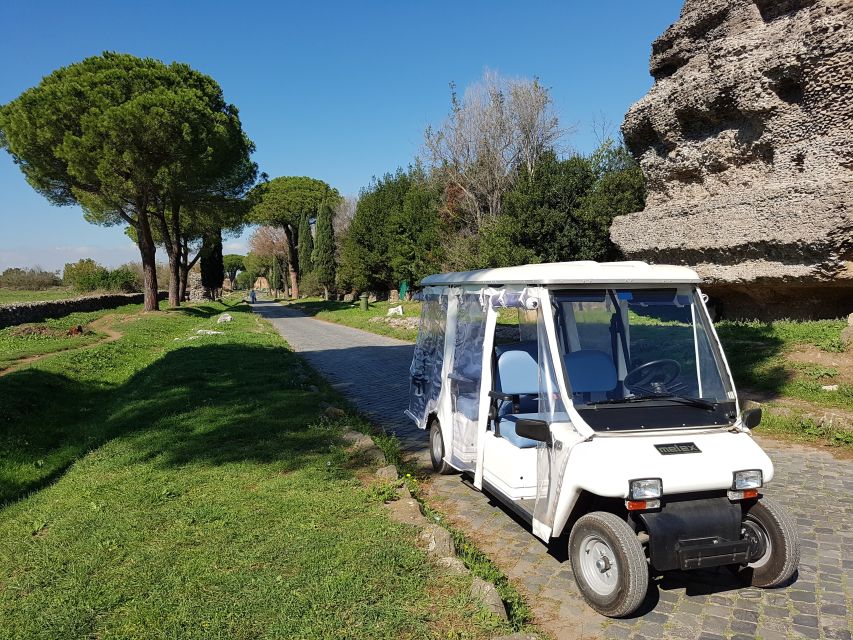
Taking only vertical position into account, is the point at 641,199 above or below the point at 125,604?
above

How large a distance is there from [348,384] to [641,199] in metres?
14.0

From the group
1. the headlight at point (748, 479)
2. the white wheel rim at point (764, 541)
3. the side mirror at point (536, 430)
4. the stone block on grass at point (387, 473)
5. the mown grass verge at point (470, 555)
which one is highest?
the side mirror at point (536, 430)

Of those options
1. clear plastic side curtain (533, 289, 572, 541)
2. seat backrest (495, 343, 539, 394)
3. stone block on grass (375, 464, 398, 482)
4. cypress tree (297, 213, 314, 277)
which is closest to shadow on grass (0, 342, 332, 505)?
stone block on grass (375, 464, 398, 482)

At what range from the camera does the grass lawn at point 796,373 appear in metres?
7.25

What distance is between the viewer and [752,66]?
1120 centimetres

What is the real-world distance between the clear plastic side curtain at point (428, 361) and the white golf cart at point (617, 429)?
35.6 inches

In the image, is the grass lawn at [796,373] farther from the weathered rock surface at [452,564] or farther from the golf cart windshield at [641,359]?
the weathered rock surface at [452,564]

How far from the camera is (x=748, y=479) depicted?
3.41m

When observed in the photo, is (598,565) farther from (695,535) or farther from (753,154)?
(753,154)

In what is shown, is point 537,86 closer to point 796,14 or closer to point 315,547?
point 796,14

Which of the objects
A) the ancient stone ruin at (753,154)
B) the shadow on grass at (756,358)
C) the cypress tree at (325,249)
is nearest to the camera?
the shadow on grass at (756,358)

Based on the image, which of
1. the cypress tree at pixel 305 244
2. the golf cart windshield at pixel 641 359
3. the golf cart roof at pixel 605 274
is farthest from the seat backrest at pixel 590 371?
the cypress tree at pixel 305 244

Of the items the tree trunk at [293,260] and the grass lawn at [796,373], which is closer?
the grass lawn at [796,373]

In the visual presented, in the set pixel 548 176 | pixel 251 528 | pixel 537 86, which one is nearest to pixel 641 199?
pixel 548 176
